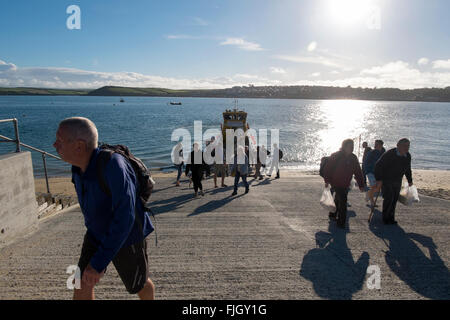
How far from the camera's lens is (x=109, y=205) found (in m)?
2.02

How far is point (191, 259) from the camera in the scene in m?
4.03

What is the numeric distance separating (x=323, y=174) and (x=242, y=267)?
8.19 feet

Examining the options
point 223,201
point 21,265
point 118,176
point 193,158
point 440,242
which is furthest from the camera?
point 193,158

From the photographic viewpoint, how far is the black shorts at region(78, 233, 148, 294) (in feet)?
7.09

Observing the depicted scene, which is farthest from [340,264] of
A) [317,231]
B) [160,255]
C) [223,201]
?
[223,201]

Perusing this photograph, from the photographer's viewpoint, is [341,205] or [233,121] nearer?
[341,205]

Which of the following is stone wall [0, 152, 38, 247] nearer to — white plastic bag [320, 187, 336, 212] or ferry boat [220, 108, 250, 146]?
white plastic bag [320, 187, 336, 212]

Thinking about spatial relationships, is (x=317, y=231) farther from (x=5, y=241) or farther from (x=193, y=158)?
(x=5, y=241)

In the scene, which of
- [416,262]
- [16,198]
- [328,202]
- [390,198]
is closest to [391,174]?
[390,198]

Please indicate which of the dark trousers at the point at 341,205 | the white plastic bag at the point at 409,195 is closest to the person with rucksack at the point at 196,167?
the dark trousers at the point at 341,205

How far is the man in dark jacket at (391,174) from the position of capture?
5375 millimetres

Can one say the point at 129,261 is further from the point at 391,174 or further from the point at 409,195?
the point at 409,195

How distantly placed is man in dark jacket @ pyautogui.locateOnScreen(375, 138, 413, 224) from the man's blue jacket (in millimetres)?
4857

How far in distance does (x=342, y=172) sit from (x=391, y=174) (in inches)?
40.1
